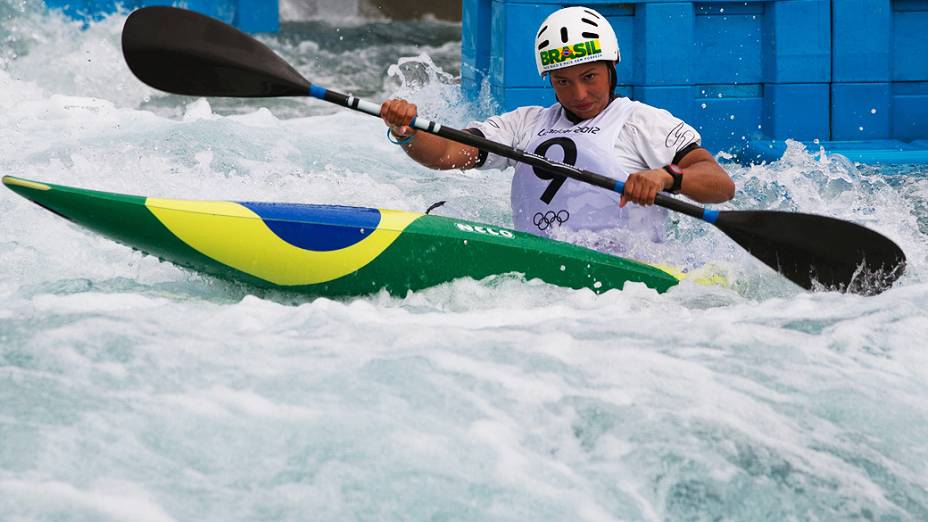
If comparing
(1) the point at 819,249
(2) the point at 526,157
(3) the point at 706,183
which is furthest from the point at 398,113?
(1) the point at 819,249

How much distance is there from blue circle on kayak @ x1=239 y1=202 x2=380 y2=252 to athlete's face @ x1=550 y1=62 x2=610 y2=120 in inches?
34.4

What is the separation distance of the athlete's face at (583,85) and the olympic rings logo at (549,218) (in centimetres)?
36

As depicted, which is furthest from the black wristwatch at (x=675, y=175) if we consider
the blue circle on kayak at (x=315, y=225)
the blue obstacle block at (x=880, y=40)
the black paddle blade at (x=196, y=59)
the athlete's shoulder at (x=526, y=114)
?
the blue obstacle block at (x=880, y=40)

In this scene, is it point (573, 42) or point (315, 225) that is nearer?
point (315, 225)

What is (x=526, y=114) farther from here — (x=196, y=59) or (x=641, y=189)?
(x=196, y=59)

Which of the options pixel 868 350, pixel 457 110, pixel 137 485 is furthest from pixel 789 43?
pixel 137 485

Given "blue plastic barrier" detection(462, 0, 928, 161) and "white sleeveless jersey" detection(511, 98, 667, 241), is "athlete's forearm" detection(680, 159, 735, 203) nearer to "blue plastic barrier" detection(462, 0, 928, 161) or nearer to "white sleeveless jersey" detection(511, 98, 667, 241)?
"white sleeveless jersey" detection(511, 98, 667, 241)

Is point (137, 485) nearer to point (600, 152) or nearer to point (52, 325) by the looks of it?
point (52, 325)

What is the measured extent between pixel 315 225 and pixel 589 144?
103cm

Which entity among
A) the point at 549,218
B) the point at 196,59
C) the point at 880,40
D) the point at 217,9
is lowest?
the point at 549,218

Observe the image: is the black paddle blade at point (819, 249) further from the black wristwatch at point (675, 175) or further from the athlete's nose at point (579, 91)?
the athlete's nose at point (579, 91)

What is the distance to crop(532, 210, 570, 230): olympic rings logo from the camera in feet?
13.1

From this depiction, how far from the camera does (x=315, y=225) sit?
3.50 meters

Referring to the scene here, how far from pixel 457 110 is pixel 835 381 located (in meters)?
4.57
